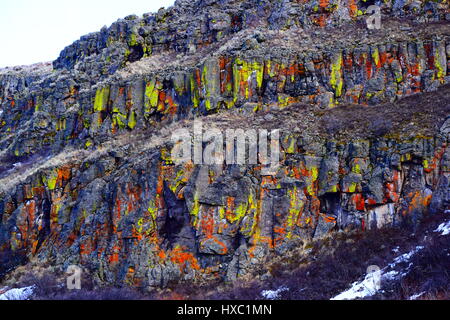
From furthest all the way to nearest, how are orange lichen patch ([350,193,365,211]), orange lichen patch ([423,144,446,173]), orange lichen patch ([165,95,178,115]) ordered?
orange lichen patch ([165,95,178,115]) < orange lichen patch ([350,193,365,211]) < orange lichen patch ([423,144,446,173])

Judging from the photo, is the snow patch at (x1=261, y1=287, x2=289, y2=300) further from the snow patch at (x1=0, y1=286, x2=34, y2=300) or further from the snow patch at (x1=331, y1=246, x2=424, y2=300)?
the snow patch at (x1=0, y1=286, x2=34, y2=300)

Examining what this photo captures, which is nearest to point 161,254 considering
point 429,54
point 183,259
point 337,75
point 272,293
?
point 183,259

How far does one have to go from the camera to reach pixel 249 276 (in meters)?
18.0

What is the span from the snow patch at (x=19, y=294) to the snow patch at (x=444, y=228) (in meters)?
17.2

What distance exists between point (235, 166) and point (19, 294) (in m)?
11.5

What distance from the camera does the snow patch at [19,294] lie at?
19375 mm

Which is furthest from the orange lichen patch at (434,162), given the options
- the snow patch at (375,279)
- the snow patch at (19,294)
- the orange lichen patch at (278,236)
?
the snow patch at (19,294)

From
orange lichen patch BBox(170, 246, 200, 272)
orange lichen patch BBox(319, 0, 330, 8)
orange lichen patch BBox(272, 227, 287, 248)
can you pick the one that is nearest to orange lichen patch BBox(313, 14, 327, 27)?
orange lichen patch BBox(319, 0, 330, 8)

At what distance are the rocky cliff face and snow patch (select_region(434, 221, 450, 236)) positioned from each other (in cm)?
127

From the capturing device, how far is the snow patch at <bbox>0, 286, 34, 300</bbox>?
1938cm

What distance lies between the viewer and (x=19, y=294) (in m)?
19.8

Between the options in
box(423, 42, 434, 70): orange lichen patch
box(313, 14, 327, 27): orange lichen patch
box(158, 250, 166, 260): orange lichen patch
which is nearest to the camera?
box(158, 250, 166, 260): orange lichen patch

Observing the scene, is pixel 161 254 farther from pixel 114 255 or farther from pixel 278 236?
pixel 278 236

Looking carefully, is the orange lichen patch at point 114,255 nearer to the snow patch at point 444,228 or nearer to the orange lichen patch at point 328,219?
the orange lichen patch at point 328,219
